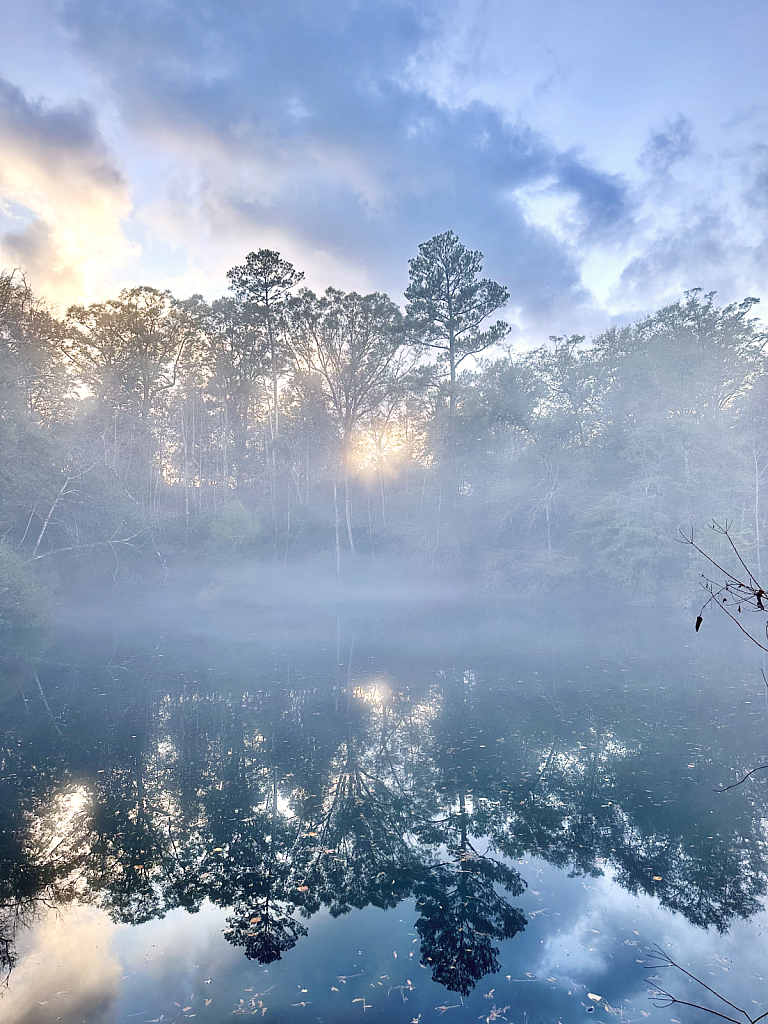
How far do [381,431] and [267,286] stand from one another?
12047 millimetres

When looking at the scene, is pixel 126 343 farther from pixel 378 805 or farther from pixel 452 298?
pixel 378 805

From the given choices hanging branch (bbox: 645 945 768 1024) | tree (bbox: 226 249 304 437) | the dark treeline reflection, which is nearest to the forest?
tree (bbox: 226 249 304 437)

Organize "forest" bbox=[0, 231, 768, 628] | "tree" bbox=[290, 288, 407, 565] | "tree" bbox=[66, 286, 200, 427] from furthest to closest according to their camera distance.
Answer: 1. "tree" bbox=[66, 286, 200, 427]
2. "tree" bbox=[290, 288, 407, 565]
3. "forest" bbox=[0, 231, 768, 628]

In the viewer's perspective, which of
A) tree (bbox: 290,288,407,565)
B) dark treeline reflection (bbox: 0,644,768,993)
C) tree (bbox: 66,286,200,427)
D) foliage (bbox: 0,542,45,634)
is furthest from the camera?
tree (bbox: 66,286,200,427)

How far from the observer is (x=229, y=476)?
43625 millimetres

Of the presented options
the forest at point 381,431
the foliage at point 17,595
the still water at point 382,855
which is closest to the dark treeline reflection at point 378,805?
the still water at point 382,855

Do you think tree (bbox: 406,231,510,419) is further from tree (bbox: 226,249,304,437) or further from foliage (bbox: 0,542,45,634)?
foliage (bbox: 0,542,45,634)

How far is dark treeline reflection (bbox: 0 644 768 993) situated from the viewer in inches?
255

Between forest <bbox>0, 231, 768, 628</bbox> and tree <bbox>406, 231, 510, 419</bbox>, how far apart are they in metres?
0.12

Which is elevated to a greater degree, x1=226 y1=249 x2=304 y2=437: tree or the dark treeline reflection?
x1=226 y1=249 x2=304 y2=437: tree

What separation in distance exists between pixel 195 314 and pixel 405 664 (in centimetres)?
2842

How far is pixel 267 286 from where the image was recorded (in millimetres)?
35656

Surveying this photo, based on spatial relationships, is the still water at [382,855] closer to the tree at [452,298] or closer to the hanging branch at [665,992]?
the hanging branch at [665,992]

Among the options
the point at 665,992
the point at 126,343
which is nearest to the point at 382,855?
the point at 665,992
